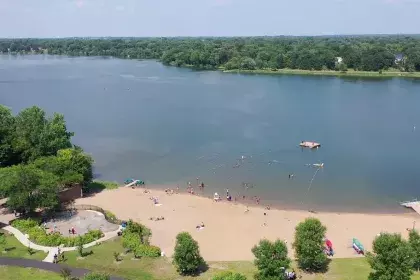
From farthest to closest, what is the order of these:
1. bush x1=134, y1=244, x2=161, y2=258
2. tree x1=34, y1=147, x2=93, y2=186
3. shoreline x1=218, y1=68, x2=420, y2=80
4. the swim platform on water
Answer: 1. shoreline x1=218, y1=68, x2=420, y2=80
2. the swim platform on water
3. tree x1=34, y1=147, x2=93, y2=186
4. bush x1=134, y1=244, x2=161, y2=258

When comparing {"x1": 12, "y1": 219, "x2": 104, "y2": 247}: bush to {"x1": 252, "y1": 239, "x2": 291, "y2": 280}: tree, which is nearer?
{"x1": 252, "y1": 239, "x2": 291, "y2": 280}: tree

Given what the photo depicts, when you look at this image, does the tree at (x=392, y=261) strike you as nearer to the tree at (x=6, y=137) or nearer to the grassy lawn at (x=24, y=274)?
the grassy lawn at (x=24, y=274)

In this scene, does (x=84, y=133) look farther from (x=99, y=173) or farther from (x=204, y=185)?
(x=204, y=185)

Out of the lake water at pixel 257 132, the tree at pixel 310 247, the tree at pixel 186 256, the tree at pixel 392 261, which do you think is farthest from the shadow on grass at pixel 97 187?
the tree at pixel 392 261

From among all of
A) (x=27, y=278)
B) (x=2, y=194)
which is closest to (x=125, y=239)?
(x=27, y=278)

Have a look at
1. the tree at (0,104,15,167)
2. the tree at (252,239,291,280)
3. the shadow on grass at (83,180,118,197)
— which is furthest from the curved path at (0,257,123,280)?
the tree at (0,104,15,167)

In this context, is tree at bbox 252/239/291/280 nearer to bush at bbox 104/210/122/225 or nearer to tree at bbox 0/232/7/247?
bush at bbox 104/210/122/225

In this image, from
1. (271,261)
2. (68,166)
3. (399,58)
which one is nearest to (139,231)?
(68,166)
